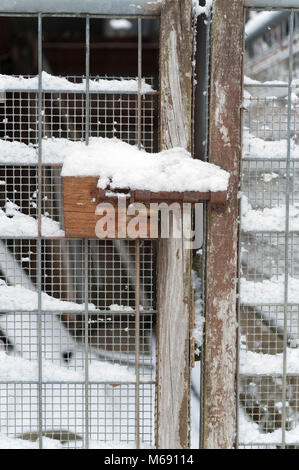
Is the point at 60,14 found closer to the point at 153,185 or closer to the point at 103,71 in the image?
the point at 153,185

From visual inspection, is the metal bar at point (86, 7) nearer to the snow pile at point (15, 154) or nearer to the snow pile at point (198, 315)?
the snow pile at point (15, 154)

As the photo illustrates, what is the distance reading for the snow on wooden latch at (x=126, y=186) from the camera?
1961 mm

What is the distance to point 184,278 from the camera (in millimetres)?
2168

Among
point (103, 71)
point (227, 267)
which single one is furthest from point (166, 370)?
point (103, 71)

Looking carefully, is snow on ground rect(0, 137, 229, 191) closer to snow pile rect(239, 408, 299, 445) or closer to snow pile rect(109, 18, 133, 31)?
snow pile rect(239, 408, 299, 445)

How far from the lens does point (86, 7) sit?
82.1 inches

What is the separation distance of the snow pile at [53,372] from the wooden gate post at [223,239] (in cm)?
38

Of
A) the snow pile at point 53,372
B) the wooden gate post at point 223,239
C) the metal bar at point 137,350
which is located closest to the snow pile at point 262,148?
the wooden gate post at point 223,239

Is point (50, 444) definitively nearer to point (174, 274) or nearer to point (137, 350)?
point (137, 350)

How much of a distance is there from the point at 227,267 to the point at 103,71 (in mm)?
6197

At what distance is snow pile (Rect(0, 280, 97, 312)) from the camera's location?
2174 mm

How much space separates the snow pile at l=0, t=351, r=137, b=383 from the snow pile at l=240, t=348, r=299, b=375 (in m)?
0.50

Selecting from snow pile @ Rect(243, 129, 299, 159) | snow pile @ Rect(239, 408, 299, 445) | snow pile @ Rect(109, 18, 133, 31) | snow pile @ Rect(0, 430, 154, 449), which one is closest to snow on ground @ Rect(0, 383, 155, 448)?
snow pile @ Rect(0, 430, 154, 449)

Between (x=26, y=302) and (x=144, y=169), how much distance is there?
78 cm
